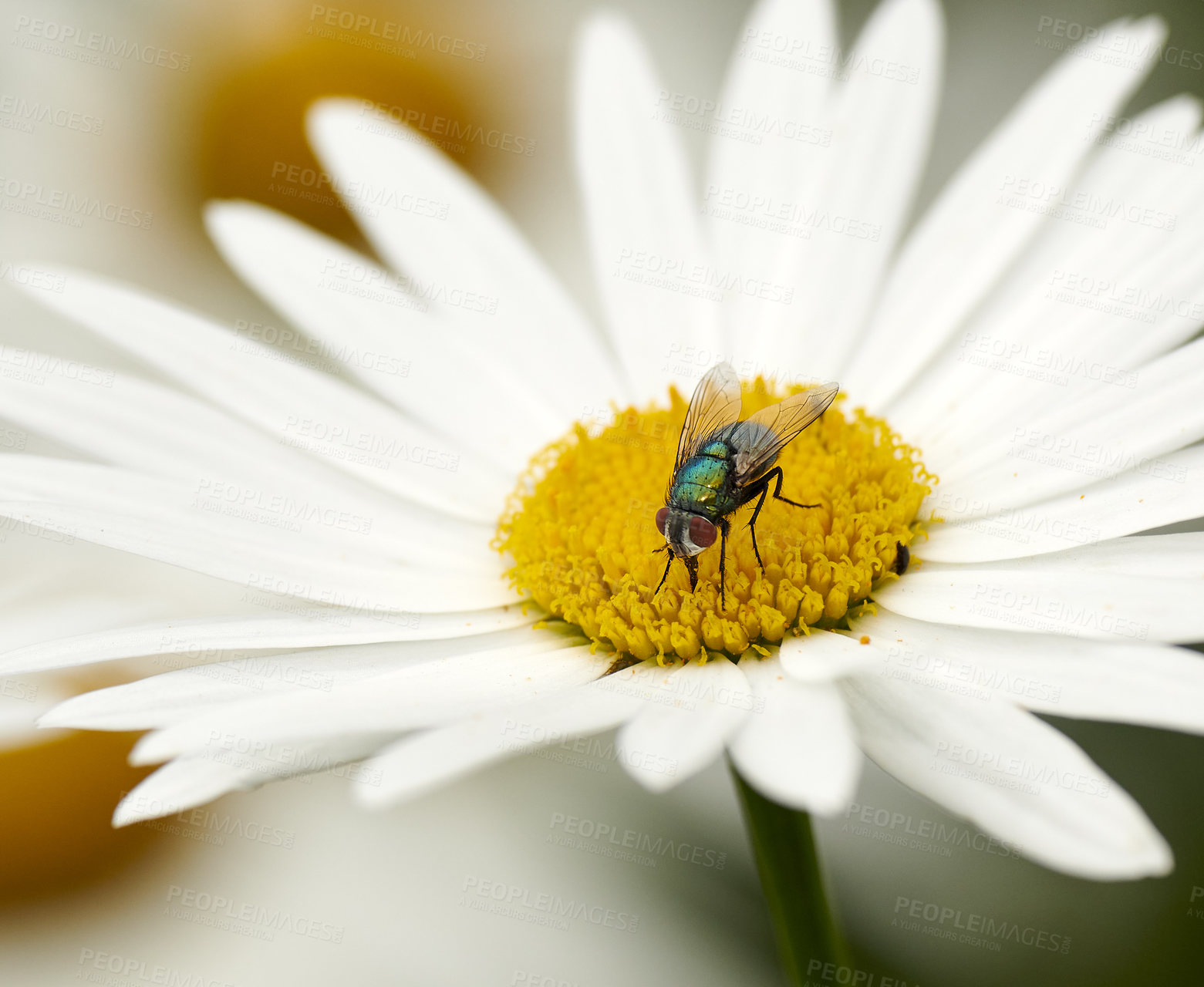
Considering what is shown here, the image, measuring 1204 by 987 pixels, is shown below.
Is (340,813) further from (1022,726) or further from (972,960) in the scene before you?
(1022,726)

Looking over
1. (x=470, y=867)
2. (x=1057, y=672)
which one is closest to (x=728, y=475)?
(x=1057, y=672)

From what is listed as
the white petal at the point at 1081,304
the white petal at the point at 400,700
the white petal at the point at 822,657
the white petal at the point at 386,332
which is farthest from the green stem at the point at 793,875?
the white petal at the point at 386,332

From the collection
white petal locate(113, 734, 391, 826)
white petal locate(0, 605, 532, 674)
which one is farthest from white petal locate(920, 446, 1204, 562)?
white petal locate(113, 734, 391, 826)

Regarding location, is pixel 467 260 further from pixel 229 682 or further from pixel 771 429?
pixel 229 682

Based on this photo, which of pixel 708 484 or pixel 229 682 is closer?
pixel 229 682

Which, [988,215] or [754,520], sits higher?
[988,215]

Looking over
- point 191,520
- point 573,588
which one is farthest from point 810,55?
point 191,520
